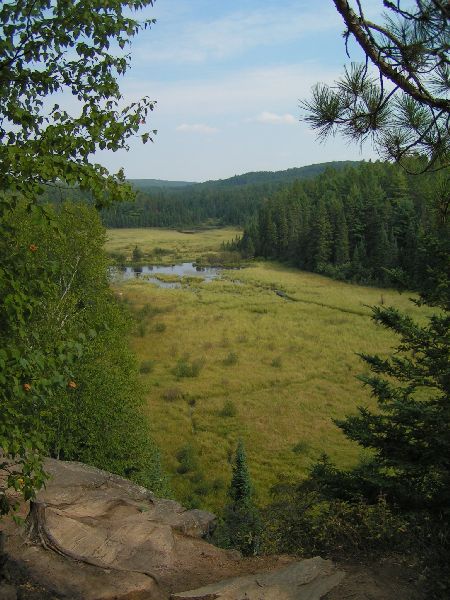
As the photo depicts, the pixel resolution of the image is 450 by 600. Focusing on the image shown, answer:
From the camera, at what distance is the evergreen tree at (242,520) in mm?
9859

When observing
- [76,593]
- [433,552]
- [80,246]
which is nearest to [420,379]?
[433,552]

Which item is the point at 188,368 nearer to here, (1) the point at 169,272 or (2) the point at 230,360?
(2) the point at 230,360

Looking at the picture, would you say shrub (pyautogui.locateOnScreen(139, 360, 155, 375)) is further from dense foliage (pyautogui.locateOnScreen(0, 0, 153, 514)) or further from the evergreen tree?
dense foliage (pyautogui.locateOnScreen(0, 0, 153, 514))

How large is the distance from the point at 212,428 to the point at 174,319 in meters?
21.9

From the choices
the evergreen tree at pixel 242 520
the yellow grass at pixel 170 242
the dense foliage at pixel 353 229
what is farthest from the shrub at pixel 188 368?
the yellow grass at pixel 170 242

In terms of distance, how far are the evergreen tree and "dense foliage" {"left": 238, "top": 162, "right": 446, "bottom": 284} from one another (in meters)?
43.9

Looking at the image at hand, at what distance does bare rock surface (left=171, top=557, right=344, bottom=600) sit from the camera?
21.8 feet

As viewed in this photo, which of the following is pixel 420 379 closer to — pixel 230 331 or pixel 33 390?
pixel 33 390

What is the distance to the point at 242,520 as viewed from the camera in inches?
460

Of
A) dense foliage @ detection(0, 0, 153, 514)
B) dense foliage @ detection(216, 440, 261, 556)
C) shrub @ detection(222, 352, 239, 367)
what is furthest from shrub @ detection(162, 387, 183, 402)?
dense foliage @ detection(0, 0, 153, 514)

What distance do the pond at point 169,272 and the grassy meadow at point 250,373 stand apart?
5876mm

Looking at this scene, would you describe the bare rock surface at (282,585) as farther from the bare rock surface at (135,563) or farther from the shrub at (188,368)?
the shrub at (188,368)

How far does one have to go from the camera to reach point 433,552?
22.8ft

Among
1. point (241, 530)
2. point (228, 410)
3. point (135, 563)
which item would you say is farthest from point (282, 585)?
point (228, 410)
